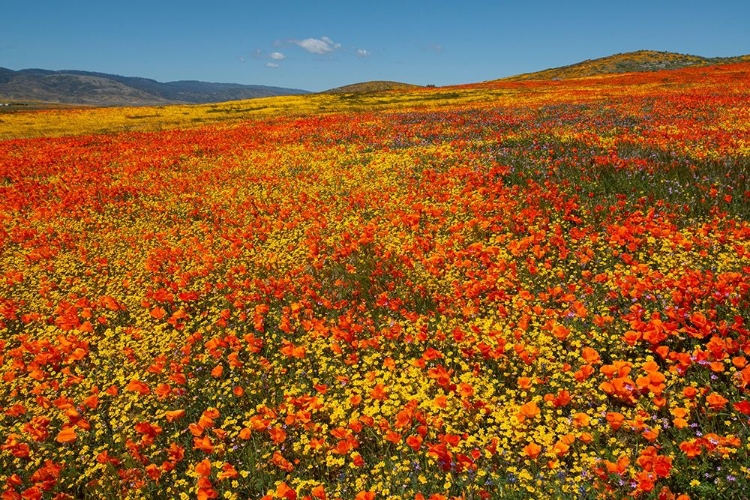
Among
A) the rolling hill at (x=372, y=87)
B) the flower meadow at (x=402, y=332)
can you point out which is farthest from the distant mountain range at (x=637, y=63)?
the flower meadow at (x=402, y=332)

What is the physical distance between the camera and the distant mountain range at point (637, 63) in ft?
279

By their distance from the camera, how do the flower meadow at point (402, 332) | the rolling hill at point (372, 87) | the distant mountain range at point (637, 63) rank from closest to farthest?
the flower meadow at point (402, 332), the distant mountain range at point (637, 63), the rolling hill at point (372, 87)

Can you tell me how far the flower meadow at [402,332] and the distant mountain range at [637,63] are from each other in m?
87.4

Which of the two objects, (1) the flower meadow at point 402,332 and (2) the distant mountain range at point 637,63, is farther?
(2) the distant mountain range at point 637,63

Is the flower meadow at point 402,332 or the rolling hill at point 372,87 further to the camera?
the rolling hill at point 372,87

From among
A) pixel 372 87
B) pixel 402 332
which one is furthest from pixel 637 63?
pixel 402 332

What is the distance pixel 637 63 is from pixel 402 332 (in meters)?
106

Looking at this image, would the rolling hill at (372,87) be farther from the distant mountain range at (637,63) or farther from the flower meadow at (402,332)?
the flower meadow at (402,332)

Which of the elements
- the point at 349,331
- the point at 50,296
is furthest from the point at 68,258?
the point at 349,331

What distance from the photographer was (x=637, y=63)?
89.1 m

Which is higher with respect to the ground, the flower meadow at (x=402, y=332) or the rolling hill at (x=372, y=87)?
the rolling hill at (x=372, y=87)

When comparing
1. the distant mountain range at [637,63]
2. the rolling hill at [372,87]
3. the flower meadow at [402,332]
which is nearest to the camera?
the flower meadow at [402,332]

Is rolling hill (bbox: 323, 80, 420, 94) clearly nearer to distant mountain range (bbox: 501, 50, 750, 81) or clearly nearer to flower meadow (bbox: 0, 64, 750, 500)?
distant mountain range (bbox: 501, 50, 750, 81)

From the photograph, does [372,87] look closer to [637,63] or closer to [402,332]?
[637,63]
